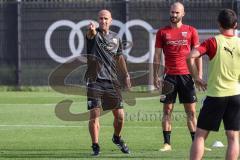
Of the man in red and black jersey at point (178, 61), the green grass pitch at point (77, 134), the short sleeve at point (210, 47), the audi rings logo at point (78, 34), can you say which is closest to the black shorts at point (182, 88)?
the man in red and black jersey at point (178, 61)

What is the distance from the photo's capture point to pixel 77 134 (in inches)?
603

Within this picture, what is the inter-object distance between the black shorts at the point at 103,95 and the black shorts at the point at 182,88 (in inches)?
34.7

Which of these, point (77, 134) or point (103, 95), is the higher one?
point (103, 95)

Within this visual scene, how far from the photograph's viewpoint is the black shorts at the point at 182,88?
42.8 feet

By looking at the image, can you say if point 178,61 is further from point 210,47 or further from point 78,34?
point 78,34

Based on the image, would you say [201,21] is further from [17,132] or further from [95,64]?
[95,64]

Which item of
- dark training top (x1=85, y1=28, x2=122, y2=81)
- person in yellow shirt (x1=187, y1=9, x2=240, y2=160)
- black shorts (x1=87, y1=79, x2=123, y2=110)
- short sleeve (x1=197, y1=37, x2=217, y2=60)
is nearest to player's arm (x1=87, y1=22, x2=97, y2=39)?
dark training top (x1=85, y1=28, x2=122, y2=81)

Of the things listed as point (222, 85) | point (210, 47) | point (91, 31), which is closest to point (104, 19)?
point (91, 31)

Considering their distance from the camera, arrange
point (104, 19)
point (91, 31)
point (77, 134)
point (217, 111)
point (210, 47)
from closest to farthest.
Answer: point (210, 47), point (217, 111), point (91, 31), point (104, 19), point (77, 134)

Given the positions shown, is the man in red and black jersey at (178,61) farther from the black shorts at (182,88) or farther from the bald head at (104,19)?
the bald head at (104,19)

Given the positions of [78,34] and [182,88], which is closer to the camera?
[182,88]

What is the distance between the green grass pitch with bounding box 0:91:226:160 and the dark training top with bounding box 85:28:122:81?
128cm

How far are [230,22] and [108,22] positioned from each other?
10.7 ft

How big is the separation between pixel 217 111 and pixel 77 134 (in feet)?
19.8
